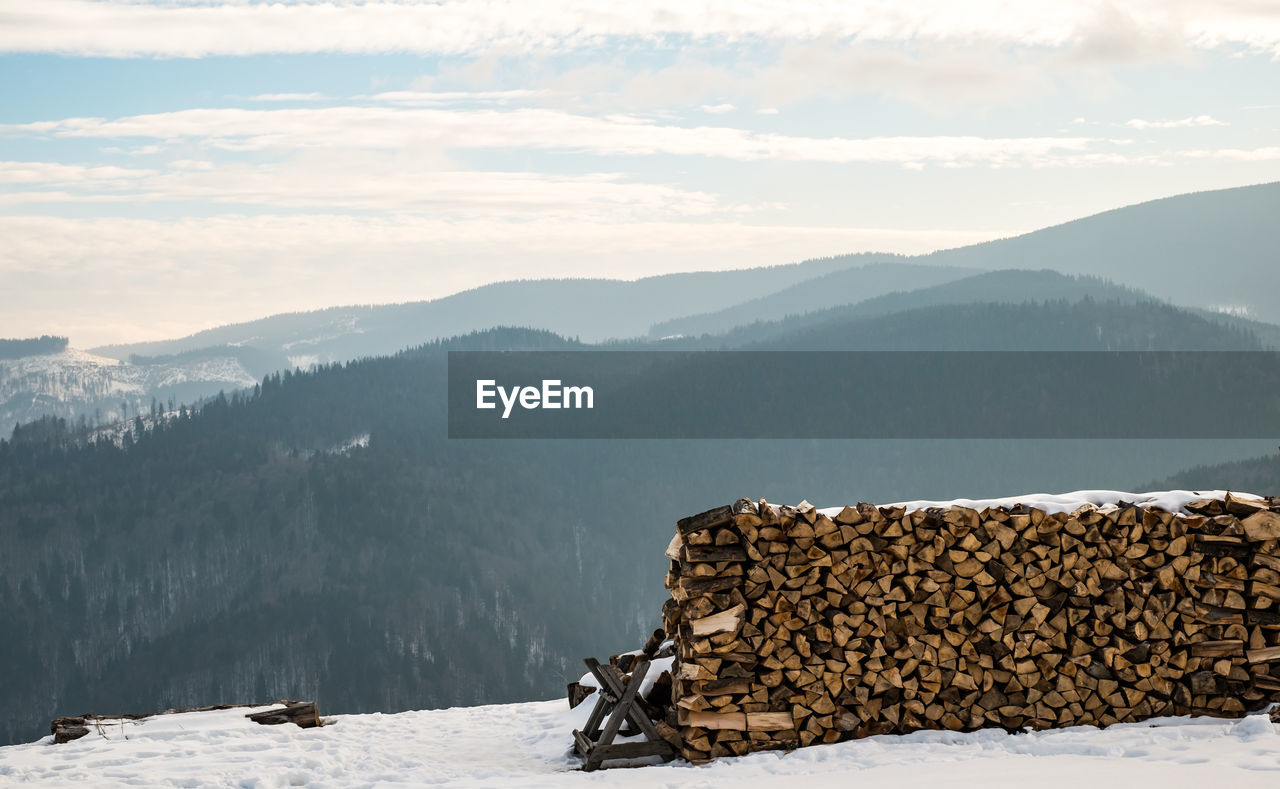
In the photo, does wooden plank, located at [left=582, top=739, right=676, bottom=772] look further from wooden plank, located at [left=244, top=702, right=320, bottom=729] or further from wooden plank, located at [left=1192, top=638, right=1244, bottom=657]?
wooden plank, located at [left=1192, top=638, right=1244, bottom=657]

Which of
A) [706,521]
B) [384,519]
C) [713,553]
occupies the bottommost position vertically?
[384,519]

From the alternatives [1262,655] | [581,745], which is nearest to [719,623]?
[581,745]

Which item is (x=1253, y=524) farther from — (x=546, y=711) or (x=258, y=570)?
(x=258, y=570)

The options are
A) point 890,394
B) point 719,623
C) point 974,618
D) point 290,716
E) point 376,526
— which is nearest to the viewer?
point 719,623

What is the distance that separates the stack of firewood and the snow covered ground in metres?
0.30

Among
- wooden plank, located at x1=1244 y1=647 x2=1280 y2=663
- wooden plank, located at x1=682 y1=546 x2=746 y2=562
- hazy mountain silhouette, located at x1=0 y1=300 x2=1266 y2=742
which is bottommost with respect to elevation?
hazy mountain silhouette, located at x1=0 y1=300 x2=1266 y2=742

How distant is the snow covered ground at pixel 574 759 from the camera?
870 cm

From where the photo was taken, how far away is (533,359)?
158 metres

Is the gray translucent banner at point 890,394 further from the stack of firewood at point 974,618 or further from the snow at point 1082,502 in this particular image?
the stack of firewood at point 974,618

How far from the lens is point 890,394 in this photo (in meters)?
148

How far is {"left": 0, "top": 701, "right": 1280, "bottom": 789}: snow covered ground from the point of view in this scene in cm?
870

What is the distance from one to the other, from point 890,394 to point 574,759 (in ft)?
464

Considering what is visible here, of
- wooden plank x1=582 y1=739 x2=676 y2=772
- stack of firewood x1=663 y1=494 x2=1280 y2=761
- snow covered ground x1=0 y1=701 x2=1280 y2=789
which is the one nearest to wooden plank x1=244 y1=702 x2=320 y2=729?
snow covered ground x1=0 y1=701 x2=1280 y2=789

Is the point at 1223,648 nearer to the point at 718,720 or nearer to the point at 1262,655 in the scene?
the point at 1262,655
